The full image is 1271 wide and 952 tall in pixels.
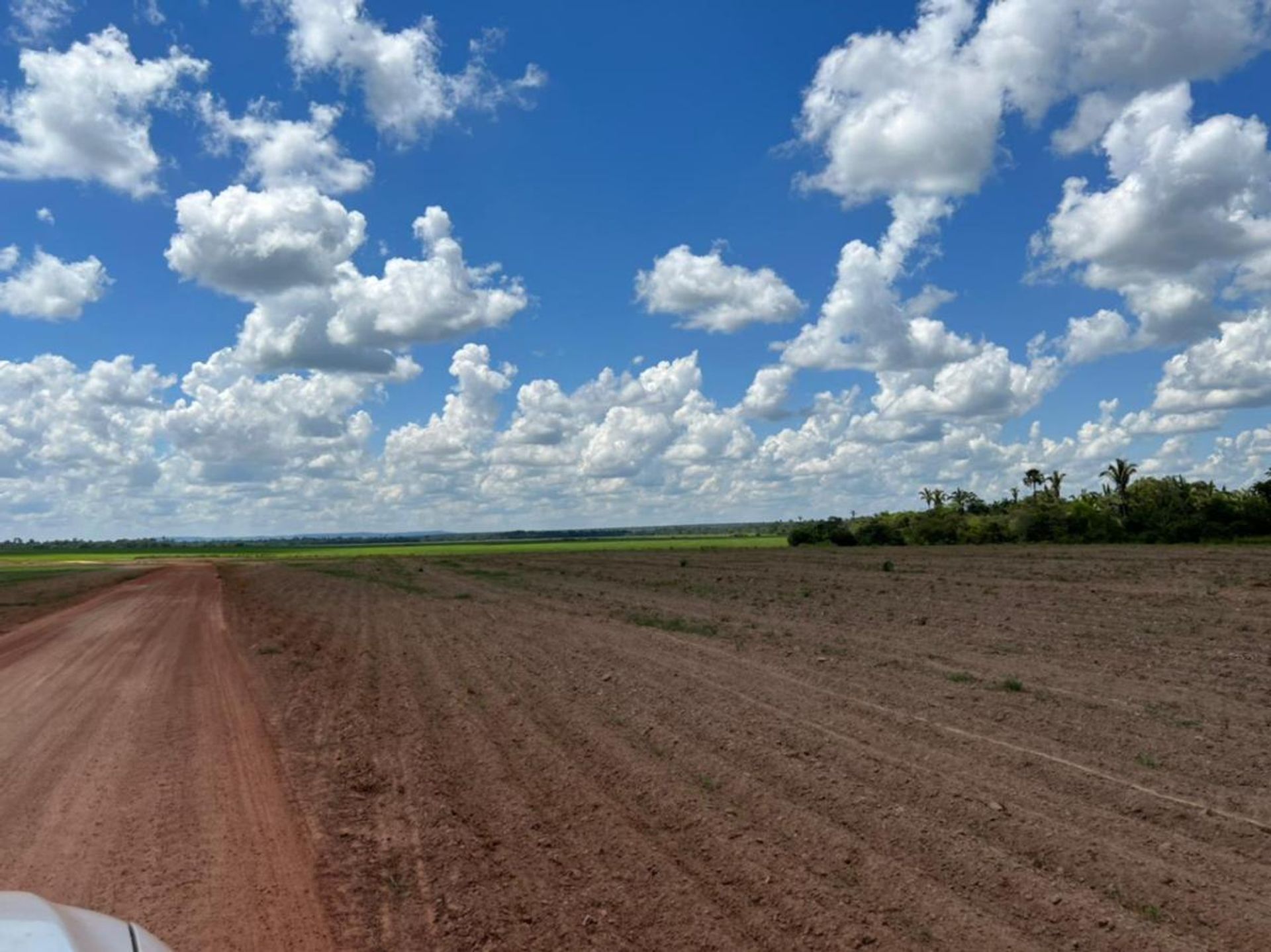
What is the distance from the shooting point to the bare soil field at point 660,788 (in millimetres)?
5941

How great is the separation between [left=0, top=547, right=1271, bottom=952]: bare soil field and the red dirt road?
0.04 metres

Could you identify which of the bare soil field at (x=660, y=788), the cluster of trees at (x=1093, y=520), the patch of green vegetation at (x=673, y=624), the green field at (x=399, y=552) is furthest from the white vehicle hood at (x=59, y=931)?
the green field at (x=399, y=552)

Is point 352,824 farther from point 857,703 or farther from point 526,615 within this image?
point 526,615

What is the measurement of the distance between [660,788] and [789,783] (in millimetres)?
1245

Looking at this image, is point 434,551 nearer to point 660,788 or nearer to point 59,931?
point 660,788

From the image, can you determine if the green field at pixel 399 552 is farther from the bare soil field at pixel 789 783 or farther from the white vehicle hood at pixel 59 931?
the white vehicle hood at pixel 59 931

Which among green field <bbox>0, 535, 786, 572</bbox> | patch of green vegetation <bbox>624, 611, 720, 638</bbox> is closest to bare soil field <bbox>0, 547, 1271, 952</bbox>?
patch of green vegetation <bbox>624, 611, 720, 638</bbox>

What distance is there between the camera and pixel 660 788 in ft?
28.5

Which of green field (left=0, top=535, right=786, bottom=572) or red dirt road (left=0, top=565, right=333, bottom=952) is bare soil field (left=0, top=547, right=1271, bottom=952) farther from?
green field (left=0, top=535, right=786, bottom=572)

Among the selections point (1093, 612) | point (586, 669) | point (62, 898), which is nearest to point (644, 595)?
point (1093, 612)

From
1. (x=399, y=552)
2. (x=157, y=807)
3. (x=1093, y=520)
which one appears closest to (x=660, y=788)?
(x=157, y=807)

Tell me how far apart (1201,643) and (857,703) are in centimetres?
937

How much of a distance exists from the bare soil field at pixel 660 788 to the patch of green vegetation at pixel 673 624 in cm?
68

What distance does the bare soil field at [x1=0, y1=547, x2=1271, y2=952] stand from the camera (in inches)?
234
